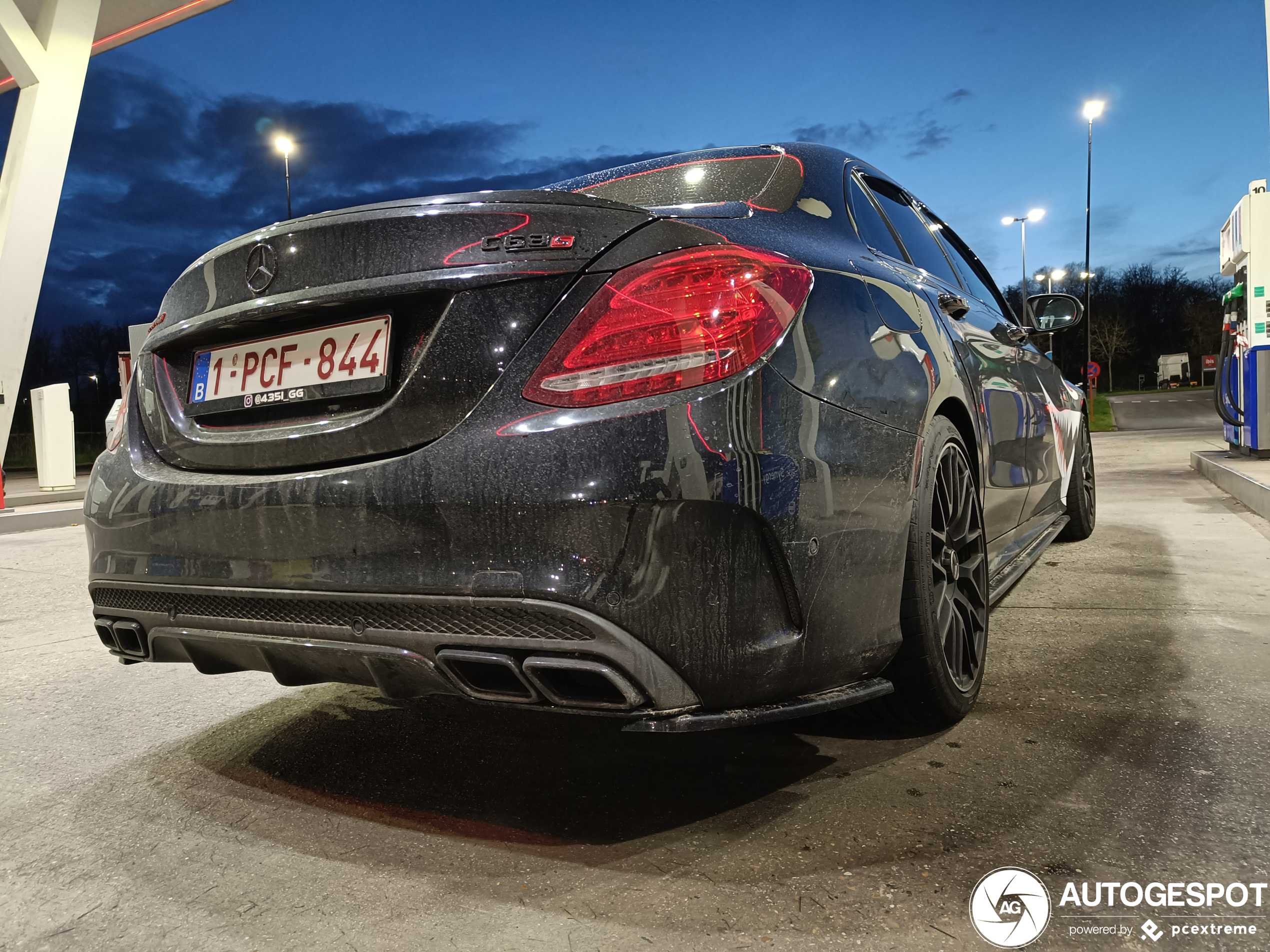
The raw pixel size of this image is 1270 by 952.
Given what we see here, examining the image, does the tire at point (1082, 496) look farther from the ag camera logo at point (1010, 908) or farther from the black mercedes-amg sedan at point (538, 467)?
the ag camera logo at point (1010, 908)

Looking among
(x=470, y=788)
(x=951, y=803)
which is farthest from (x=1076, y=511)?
(x=470, y=788)

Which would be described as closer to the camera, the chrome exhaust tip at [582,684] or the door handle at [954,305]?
the chrome exhaust tip at [582,684]

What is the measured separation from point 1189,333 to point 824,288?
8255cm

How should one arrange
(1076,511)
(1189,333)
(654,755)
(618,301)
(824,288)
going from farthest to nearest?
1. (1189,333)
2. (1076,511)
3. (654,755)
4. (824,288)
5. (618,301)

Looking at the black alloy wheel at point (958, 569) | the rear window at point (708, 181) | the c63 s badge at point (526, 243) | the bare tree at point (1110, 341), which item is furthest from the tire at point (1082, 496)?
the bare tree at point (1110, 341)

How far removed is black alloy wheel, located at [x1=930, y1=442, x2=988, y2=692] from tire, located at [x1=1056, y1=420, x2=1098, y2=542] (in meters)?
2.93

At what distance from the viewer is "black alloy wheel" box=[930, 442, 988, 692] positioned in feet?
8.15

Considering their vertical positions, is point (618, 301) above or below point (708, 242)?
below

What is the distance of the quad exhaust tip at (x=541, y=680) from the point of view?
1.67 m

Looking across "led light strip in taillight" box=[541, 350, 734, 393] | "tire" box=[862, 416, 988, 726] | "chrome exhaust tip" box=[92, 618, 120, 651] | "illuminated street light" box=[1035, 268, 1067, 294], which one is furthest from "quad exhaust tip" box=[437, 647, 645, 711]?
"illuminated street light" box=[1035, 268, 1067, 294]

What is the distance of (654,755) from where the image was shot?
8.09 feet

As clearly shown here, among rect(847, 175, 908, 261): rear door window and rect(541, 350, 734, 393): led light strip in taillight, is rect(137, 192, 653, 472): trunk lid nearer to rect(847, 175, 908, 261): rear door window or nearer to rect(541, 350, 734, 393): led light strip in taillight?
rect(541, 350, 734, 393): led light strip in taillight

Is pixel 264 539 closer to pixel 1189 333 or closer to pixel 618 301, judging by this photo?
pixel 618 301

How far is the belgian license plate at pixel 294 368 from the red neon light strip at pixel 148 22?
16694mm
